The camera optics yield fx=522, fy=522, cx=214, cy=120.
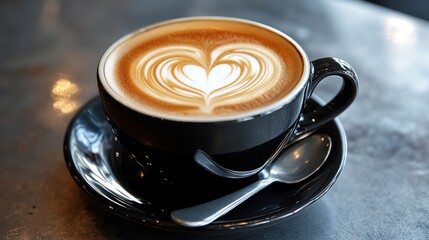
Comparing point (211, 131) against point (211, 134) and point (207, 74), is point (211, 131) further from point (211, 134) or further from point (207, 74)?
point (207, 74)

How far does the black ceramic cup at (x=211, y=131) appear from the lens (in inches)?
22.6

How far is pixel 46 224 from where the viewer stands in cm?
67

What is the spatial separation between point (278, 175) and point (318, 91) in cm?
32

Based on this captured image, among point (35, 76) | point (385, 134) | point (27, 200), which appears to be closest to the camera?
point (27, 200)

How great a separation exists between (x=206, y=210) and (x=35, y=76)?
56cm

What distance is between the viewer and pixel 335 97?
0.70 m

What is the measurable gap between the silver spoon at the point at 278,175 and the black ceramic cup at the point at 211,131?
3 cm

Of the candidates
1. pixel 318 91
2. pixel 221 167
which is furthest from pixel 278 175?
pixel 318 91

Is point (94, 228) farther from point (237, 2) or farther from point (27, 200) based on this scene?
point (237, 2)

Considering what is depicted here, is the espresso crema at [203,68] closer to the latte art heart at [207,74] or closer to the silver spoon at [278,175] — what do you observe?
the latte art heart at [207,74]

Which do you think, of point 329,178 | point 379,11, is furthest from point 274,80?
point 379,11

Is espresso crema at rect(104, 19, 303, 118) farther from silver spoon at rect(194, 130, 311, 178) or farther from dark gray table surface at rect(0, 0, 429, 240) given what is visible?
dark gray table surface at rect(0, 0, 429, 240)

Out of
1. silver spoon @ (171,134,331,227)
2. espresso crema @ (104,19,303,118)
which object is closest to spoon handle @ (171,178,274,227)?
silver spoon @ (171,134,331,227)

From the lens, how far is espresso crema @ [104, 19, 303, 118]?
24.4 inches
